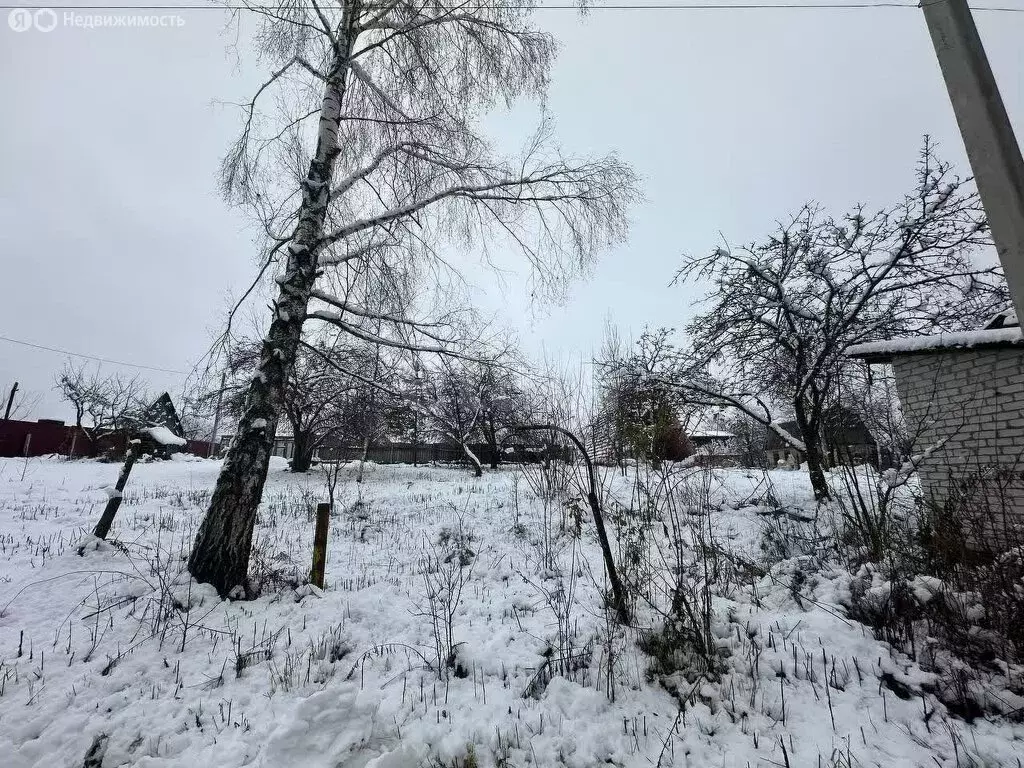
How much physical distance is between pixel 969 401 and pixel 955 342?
848 millimetres

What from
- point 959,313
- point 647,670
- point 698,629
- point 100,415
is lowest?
point 647,670

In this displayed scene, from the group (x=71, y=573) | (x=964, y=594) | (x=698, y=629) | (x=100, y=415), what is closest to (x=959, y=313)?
(x=964, y=594)

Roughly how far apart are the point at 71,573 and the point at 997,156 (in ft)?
23.6

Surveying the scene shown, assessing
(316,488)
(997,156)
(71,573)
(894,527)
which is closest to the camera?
(997,156)

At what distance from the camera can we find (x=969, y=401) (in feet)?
16.2

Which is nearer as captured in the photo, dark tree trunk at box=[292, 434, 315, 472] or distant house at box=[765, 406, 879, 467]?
distant house at box=[765, 406, 879, 467]

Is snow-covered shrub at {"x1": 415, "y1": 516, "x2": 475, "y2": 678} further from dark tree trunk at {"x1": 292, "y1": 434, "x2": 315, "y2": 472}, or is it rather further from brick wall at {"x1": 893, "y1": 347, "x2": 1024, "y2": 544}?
dark tree trunk at {"x1": 292, "y1": 434, "x2": 315, "y2": 472}

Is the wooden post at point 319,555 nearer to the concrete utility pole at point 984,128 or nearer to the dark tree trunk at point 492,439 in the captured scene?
the concrete utility pole at point 984,128

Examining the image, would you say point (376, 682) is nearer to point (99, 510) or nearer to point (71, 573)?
point (71, 573)

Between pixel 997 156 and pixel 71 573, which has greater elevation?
pixel 997 156

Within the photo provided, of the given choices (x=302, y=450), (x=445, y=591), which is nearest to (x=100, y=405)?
(x=302, y=450)

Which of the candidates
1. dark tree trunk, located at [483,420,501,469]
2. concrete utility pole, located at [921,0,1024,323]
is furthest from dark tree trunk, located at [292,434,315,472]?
concrete utility pole, located at [921,0,1024,323]

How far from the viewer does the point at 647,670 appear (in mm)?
2648

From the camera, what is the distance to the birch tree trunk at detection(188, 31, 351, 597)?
376 centimetres
